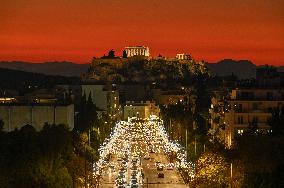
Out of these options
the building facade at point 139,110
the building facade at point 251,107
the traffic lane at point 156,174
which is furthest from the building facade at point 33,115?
the building facade at point 139,110

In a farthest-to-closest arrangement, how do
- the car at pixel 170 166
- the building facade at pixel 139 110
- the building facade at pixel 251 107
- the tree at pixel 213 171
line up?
the building facade at pixel 139 110 → the car at pixel 170 166 → the building facade at pixel 251 107 → the tree at pixel 213 171

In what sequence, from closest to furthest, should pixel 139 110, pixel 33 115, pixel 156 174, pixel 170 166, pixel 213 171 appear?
1. pixel 213 171
2. pixel 156 174
3. pixel 170 166
4. pixel 33 115
5. pixel 139 110

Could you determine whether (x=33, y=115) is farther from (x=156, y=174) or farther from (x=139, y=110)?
(x=139, y=110)

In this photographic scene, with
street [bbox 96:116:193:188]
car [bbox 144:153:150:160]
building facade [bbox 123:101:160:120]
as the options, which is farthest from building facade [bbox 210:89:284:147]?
building facade [bbox 123:101:160:120]

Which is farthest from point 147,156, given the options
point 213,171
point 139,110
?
point 139,110

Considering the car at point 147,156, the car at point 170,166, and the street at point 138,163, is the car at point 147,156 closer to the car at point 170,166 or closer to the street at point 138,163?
the street at point 138,163

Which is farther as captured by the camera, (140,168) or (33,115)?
(33,115)

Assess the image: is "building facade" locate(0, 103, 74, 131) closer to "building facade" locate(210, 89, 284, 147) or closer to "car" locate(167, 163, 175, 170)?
"car" locate(167, 163, 175, 170)
